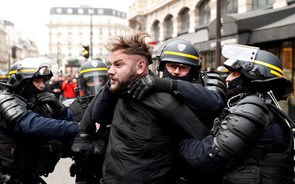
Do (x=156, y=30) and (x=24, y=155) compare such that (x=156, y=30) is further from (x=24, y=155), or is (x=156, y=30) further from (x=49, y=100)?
(x=24, y=155)

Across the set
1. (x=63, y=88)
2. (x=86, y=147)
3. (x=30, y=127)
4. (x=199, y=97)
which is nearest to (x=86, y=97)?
(x=30, y=127)

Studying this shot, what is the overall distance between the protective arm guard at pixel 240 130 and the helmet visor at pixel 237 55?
40 cm

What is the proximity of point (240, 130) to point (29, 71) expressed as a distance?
194 centimetres

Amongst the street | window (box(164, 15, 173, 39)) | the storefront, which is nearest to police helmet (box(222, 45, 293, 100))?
the street

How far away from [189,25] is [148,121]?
19.3 m

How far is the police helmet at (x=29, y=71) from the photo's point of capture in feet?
11.0

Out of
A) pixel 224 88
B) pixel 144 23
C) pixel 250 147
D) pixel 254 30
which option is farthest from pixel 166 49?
pixel 144 23

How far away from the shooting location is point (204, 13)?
19.8 meters

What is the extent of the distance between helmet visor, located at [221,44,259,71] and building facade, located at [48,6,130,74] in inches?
4549

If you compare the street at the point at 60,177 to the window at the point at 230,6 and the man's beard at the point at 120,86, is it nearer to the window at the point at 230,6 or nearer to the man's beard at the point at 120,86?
the man's beard at the point at 120,86

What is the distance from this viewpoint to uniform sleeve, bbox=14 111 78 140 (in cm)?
299

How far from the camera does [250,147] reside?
229 cm

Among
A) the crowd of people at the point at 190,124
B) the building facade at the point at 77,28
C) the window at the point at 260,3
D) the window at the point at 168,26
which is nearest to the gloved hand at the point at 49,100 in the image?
the crowd of people at the point at 190,124

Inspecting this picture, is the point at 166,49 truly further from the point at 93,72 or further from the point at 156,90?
the point at 93,72
